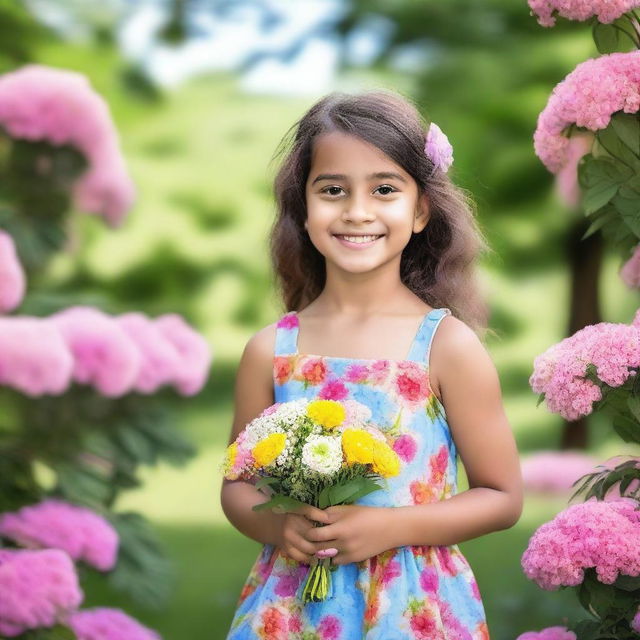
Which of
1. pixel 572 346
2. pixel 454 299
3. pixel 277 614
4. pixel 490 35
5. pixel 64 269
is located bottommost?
pixel 277 614

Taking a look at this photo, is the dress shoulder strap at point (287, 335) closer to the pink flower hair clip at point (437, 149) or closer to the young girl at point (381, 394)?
the young girl at point (381, 394)

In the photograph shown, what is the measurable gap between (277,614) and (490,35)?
4.25 m

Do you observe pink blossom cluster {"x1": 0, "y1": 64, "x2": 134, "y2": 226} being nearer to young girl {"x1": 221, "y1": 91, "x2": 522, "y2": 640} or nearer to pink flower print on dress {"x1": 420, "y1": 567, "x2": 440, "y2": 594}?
young girl {"x1": 221, "y1": 91, "x2": 522, "y2": 640}

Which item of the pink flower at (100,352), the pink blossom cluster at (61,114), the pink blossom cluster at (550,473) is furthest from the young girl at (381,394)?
the pink blossom cluster at (550,473)

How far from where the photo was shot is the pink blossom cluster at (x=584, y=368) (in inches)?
77.5

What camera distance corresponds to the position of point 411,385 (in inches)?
79.0

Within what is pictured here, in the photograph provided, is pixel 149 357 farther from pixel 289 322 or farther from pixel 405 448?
pixel 405 448

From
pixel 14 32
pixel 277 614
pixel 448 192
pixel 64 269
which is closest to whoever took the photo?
pixel 277 614

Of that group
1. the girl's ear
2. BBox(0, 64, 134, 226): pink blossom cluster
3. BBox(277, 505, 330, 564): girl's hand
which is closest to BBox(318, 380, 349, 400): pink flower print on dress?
BBox(277, 505, 330, 564): girl's hand

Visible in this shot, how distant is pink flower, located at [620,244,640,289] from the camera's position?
7.27 feet

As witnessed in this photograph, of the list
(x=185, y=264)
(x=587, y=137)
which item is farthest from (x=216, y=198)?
(x=587, y=137)

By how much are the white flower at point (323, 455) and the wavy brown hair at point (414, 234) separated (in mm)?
501

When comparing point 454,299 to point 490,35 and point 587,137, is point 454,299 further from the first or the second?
point 490,35

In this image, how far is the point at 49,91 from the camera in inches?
127
